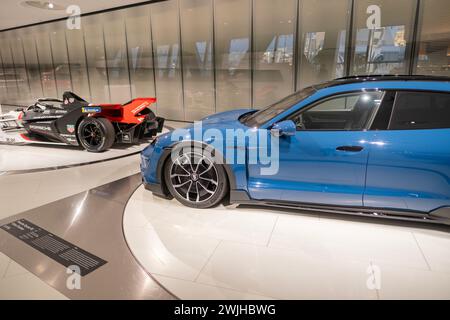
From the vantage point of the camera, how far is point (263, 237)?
97.3 inches

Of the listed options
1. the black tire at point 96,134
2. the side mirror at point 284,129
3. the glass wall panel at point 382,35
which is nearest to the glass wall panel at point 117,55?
the black tire at point 96,134

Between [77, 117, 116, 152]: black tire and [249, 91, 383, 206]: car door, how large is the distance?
10.4 feet

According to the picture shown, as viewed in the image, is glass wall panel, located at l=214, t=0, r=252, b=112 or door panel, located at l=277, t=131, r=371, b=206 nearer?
door panel, located at l=277, t=131, r=371, b=206

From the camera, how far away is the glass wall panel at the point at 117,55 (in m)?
9.30

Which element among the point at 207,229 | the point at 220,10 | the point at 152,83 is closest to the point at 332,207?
the point at 207,229

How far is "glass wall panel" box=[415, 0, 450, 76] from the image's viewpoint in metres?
5.29

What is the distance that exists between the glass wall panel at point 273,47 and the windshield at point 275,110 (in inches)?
158

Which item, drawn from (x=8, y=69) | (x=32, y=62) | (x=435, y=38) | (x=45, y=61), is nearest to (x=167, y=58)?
(x=435, y=38)

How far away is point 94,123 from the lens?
5016mm

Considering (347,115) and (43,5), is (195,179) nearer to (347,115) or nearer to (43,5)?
(347,115)

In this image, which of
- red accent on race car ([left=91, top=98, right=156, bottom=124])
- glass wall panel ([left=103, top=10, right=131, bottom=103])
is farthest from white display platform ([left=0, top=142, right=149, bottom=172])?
glass wall panel ([left=103, top=10, right=131, bottom=103])

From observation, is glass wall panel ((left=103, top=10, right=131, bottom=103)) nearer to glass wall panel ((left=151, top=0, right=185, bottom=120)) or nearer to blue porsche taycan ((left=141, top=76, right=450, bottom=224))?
glass wall panel ((left=151, top=0, right=185, bottom=120))

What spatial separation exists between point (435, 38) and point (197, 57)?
513 cm

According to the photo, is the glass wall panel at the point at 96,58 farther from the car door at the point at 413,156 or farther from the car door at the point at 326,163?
the car door at the point at 413,156
